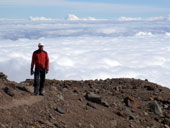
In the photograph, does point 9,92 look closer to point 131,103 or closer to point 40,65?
point 40,65

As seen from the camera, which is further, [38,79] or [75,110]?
[38,79]

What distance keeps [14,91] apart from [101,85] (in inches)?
421

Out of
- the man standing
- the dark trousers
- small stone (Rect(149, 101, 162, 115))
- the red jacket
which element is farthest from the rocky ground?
the red jacket

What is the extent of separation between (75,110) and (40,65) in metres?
2.78

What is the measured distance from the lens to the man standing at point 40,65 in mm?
13039

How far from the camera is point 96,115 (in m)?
13.3

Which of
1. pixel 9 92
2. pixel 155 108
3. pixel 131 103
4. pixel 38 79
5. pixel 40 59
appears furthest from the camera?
pixel 131 103

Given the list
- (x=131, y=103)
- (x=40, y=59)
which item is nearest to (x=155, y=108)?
(x=131, y=103)

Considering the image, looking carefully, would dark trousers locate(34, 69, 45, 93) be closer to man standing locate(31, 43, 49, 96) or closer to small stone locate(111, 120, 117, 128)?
man standing locate(31, 43, 49, 96)

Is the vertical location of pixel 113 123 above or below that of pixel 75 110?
below

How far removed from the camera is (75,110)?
517 inches

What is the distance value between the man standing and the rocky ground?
1.91 feet

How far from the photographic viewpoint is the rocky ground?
1127cm

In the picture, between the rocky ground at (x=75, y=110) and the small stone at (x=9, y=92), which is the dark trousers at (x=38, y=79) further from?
the small stone at (x=9, y=92)
